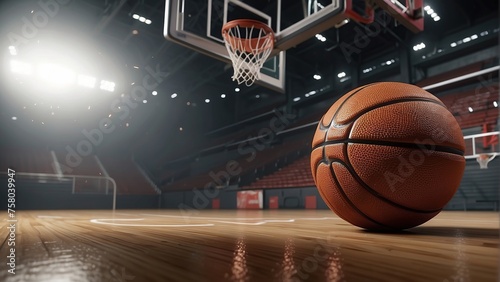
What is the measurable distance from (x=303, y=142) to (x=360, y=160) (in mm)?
9070

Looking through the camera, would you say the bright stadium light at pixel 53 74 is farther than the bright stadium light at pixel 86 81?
No

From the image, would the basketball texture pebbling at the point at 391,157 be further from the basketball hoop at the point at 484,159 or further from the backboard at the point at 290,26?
the basketball hoop at the point at 484,159

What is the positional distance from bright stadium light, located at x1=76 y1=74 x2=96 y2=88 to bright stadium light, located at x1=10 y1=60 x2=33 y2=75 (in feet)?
3.57

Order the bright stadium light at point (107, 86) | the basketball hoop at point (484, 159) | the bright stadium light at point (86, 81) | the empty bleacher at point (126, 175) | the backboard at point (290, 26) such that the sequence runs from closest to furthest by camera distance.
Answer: the backboard at point (290, 26) → the basketball hoop at point (484, 159) → the bright stadium light at point (86, 81) → the bright stadium light at point (107, 86) → the empty bleacher at point (126, 175)

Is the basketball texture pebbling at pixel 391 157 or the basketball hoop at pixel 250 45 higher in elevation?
the basketball hoop at pixel 250 45

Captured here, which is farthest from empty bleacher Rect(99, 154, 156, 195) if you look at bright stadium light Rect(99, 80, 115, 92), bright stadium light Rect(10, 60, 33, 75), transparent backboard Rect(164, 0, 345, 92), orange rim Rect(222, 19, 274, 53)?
orange rim Rect(222, 19, 274, 53)

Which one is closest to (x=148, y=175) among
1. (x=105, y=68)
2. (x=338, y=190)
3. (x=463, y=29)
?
(x=105, y=68)

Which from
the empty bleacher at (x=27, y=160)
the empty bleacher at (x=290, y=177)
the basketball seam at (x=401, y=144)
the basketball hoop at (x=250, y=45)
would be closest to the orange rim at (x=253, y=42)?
the basketball hoop at (x=250, y=45)

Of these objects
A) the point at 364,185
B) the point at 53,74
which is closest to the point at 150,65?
the point at 53,74

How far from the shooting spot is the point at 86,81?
8852mm

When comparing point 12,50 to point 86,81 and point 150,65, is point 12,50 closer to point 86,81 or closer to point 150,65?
point 86,81

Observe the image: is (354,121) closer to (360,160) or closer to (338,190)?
(360,160)

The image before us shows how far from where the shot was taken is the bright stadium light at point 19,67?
26.2ft

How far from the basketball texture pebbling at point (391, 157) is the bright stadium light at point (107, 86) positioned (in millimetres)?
8896
